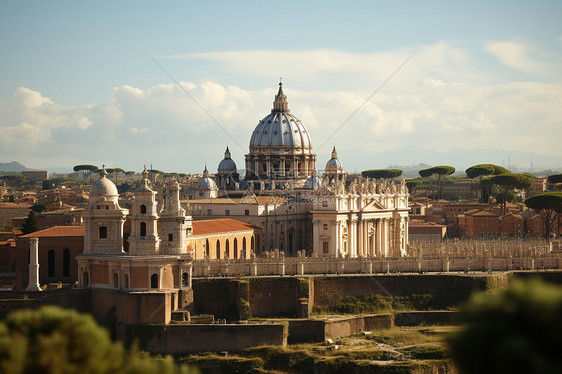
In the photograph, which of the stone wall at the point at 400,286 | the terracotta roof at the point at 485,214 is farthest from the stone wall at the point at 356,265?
the terracotta roof at the point at 485,214

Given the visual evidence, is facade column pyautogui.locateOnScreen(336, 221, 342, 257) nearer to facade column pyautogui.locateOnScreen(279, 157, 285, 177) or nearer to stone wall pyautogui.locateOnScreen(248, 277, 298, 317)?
stone wall pyautogui.locateOnScreen(248, 277, 298, 317)

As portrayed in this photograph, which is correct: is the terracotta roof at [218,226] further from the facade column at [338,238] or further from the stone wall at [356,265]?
the facade column at [338,238]

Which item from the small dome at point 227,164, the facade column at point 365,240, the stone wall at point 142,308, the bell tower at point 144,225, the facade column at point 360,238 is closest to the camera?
the stone wall at point 142,308

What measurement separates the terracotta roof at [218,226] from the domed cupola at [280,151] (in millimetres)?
13669

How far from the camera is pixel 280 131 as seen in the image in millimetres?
82188

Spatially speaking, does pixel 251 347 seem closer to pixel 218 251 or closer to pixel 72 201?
pixel 218 251

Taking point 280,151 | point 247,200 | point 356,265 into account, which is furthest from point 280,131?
point 356,265

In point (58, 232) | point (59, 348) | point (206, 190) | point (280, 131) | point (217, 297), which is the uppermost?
point (280, 131)

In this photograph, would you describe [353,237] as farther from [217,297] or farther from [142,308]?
[142,308]

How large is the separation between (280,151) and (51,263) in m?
31.0

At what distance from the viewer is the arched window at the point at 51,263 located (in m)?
53.7

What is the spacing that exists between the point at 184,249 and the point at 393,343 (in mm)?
10661

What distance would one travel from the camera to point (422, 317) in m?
52.4

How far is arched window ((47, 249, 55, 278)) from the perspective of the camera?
53.7 metres
